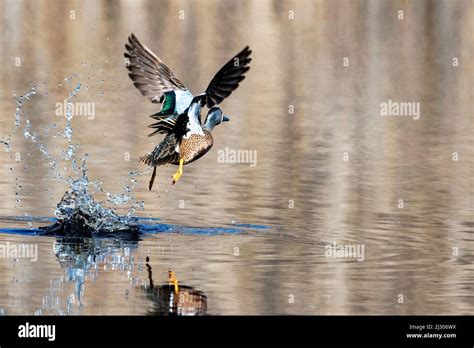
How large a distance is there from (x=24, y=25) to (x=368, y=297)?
1033 inches

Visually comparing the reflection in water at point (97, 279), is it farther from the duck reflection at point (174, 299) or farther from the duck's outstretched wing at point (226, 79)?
the duck's outstretched wing at point (226, 79)

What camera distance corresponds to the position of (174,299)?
10492mm

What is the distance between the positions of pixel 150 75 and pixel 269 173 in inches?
170

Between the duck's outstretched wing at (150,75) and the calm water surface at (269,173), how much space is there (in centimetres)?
146

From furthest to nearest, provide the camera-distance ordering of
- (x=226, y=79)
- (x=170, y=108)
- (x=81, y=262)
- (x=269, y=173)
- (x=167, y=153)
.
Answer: (x=269, y=173), (x=167, y=153), (x=170, y=108), (x=226, y=79), (x=81, y=262)

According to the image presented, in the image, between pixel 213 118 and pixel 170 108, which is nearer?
pixel 170 108

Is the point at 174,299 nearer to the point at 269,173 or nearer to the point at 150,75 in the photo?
the point at 150,75

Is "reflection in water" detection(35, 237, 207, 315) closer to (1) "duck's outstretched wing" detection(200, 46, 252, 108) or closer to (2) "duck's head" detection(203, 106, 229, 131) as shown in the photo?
(2) "duck's head" detection(203, 106, 229, 131)

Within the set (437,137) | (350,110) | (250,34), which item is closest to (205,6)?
(250,34)

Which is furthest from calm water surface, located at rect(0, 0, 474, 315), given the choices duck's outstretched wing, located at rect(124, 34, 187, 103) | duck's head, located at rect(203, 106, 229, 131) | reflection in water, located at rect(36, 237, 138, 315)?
duck's outstretched wing, located at rect(124, 34, 187, 103)

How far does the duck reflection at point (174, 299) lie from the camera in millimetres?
10082

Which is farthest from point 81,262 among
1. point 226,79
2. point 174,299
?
point 226,79

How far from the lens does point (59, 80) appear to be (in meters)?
26.8
